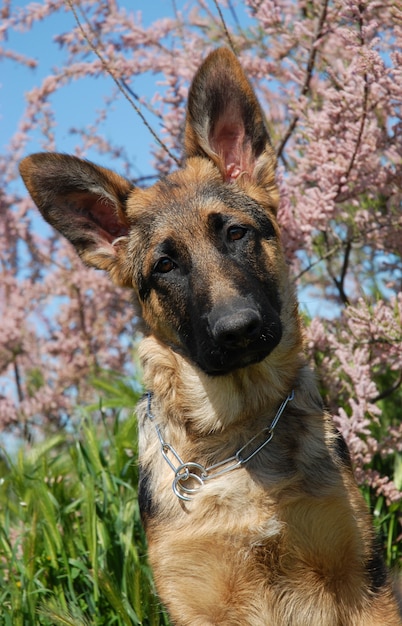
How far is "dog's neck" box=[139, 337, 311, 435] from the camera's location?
372cm

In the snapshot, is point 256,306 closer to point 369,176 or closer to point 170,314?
point 170,314

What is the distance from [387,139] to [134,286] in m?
2.09

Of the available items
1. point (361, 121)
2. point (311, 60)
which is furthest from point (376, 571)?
point (311, 60)

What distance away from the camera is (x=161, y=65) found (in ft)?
19.7

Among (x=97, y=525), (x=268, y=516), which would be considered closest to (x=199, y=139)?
(x=268, y=516)

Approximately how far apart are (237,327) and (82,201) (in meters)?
1.35

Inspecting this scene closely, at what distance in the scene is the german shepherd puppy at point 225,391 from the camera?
332cm

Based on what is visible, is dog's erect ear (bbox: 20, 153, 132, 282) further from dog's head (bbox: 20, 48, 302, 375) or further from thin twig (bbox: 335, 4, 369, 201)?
thin twig (bbox: 335, 4, 369, 201)

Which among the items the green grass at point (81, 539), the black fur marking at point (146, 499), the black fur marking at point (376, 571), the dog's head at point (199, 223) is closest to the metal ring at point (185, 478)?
the black fur marking at point (146, 499)

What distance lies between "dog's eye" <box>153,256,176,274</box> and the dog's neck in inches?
15.0

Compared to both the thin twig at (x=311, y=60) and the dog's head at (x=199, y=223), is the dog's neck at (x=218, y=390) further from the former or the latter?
the thin twig at (x=311, y=60)

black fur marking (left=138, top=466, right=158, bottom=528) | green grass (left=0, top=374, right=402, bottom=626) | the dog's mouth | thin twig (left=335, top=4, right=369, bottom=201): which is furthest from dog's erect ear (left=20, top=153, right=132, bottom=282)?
thin twig (left=335, top=4, right=369, bottom=201)

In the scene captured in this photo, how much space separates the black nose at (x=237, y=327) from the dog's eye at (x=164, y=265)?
2.01 ft

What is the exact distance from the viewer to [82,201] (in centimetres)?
401
